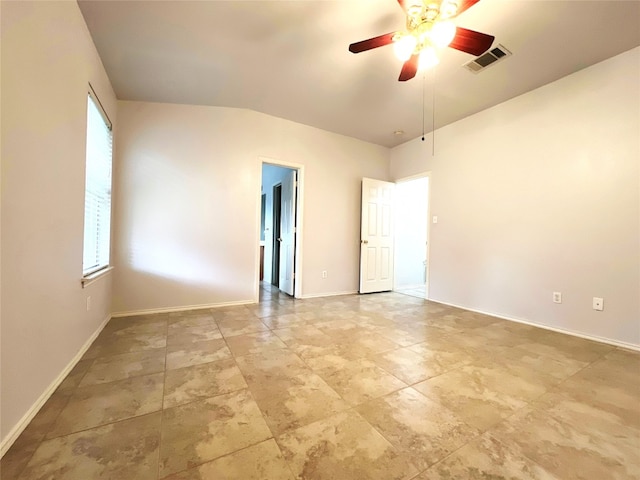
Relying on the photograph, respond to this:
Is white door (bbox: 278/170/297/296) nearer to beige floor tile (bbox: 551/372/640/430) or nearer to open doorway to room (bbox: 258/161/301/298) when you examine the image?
open doorway to room (bbox: 258/161/301/298)

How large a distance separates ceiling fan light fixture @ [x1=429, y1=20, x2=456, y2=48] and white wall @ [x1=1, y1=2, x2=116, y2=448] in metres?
2.24

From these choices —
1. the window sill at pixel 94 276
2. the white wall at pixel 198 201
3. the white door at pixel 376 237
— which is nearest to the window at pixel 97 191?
the window sill at pixel 94 276

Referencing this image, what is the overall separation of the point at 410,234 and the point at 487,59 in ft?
10.6

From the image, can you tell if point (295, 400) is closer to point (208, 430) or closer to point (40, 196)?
point (208, 430)

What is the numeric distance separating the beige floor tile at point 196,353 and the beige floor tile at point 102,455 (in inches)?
24.9

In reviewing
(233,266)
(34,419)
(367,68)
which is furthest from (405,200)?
(34,419)

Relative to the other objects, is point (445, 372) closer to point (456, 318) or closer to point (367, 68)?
point (456, 318)

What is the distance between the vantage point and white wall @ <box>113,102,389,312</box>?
312cm

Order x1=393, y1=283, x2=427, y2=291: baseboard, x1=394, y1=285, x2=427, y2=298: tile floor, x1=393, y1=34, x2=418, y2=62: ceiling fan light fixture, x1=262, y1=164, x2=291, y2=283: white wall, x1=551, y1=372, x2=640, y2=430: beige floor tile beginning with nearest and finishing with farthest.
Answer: x1=551, y1=372, x2=640, y2=430: beige floor tile → x1=393, y1=34, x2=418, y2=62: ceiling fan light fixture → x1=394, y1=285, x2=427, y2=298: tile floor → x1=393, y1=283, x2=427, y2=291: baseboard → x1=262, y1=164, x2=291, y2=283: white wall

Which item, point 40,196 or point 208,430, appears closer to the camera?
point 208,430

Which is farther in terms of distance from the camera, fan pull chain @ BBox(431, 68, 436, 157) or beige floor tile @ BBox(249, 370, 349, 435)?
fan pull chain @ BBox(431, 68, 436, 157)

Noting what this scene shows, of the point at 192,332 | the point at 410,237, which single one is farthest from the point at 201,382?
the point at 410,237

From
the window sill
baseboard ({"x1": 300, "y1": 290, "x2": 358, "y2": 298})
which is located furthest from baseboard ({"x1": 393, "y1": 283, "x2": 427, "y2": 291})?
the window sill

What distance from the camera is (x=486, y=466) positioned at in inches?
42.7
